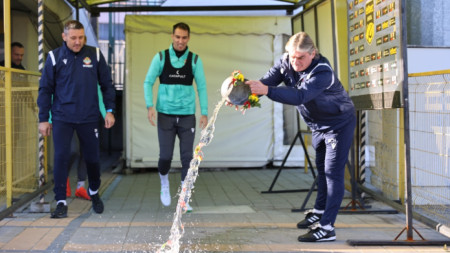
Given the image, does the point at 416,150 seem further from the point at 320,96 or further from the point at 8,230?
the point at 8,230

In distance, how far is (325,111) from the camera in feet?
16.1

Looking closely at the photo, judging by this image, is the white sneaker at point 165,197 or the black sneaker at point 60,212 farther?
the white sneaker at point 165,197

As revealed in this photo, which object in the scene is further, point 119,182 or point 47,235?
point 119,182

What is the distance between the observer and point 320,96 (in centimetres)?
487

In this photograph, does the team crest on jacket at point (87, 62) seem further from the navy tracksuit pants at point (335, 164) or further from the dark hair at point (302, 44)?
the navy tracksuit pants at point (335, 164)

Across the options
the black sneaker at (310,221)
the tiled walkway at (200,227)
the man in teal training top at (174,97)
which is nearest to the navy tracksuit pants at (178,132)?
the man in teal training top at (174,97)

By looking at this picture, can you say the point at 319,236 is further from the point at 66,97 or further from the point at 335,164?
the point at 66,97

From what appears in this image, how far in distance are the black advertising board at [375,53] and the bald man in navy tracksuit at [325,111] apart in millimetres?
492

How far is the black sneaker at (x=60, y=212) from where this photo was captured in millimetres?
5949

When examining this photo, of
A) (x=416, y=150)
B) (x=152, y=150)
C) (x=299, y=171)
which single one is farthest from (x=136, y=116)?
(x=416, y=150)

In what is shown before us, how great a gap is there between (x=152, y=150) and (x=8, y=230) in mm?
5081

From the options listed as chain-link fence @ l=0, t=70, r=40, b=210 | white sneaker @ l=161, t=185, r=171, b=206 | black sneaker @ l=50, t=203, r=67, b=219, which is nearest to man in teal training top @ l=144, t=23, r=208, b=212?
white sneaker @ l=161, t=185, r=171, b=206

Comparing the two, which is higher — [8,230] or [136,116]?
[136,116]

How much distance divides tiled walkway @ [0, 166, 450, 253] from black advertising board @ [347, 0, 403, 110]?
1.20m
